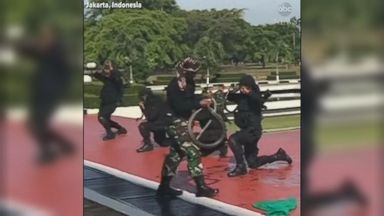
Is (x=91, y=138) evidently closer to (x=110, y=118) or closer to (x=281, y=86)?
(x=110, y=118)

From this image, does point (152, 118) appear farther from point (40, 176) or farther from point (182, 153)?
point (40, 176)

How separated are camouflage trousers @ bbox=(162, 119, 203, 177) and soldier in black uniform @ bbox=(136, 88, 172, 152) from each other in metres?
0.06

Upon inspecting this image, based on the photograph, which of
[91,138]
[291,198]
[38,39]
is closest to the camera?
[38,39]

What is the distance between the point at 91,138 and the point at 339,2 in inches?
51.6

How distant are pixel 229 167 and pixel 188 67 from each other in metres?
0.52

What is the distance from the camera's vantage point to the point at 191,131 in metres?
3.25

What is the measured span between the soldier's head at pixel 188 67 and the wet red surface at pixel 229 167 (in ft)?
1.04

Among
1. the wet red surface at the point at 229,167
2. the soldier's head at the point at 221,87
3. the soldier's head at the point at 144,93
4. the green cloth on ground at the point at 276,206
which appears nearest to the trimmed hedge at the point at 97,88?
the soldier's head at the point at 144,93

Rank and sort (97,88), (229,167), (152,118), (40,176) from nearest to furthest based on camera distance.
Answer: (40,176), (97,88), (152,118), (229,167)

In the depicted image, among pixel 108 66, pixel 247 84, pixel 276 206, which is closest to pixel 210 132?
pixel 247 84

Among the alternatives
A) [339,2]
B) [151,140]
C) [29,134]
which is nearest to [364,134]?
[339,2]

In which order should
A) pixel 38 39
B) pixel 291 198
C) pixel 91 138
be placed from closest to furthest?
pixel 38 39, pixel 91 138, pixel 291 198

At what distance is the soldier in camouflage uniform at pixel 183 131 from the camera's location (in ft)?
10.4

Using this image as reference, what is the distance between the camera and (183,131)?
3.24 metres
